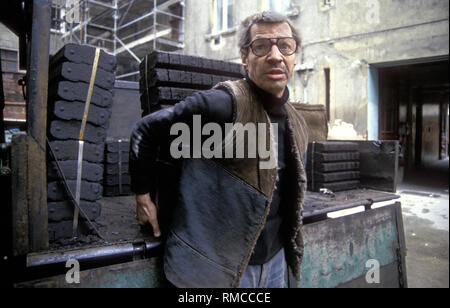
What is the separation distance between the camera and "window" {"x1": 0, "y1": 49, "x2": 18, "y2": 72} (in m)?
2.96

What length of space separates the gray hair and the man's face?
0.03 meters

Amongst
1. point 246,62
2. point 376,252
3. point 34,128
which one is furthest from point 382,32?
point 34,128

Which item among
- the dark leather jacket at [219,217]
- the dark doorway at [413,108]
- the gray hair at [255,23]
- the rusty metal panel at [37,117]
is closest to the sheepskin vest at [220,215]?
the dark leather jacket at [219,217]

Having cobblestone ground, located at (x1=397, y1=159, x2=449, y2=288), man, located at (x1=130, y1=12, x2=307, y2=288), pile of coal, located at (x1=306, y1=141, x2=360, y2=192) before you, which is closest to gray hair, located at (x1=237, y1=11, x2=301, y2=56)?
man, located at (x1=130, y1=12, x2=307, y2=288)

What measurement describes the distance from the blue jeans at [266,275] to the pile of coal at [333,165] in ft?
6.53

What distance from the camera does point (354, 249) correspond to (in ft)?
9.55

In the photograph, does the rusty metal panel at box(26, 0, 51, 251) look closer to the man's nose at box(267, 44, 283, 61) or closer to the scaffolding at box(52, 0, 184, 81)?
the scaffolding at box(52, 0, 184, 81)

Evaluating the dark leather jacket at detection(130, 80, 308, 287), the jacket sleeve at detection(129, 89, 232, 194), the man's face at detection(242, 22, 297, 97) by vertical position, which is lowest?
the dark leather jacket at detection(130, 80, 308, 287)

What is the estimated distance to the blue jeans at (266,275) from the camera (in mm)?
1682

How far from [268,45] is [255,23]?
0.17m

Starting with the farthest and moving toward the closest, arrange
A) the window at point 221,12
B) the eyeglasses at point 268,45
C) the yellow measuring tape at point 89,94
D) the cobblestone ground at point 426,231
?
the window at point 221,12 → the cobblestone ground at point 426,231 → the yellow measuring tape at point 89,94 → the eyeglasses at point 268,45

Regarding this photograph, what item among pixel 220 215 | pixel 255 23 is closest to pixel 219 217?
pixel 220 215

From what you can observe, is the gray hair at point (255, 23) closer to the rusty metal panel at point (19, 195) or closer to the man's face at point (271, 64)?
the man's face at point (271, 64)

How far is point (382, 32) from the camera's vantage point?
22.5 ft
